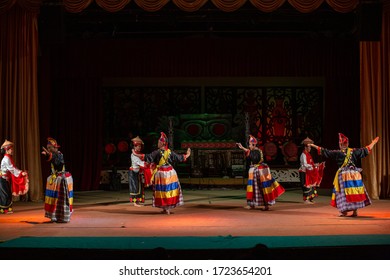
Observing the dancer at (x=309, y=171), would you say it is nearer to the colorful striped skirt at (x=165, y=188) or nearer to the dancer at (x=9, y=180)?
the colorful striped skirt at (x=165, y=188)

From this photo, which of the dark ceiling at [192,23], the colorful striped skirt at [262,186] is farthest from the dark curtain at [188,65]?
the colorful striped skirt at [262,186]

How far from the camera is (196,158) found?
40.2ft

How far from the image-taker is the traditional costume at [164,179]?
8.31 meters

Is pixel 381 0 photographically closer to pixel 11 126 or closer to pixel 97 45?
pixel 97 45

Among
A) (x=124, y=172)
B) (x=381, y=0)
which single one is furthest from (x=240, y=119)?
(x=381, y=0)

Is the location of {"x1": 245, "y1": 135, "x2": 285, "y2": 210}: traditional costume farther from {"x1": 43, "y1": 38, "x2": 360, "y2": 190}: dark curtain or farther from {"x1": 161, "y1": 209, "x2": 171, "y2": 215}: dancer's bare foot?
{"x1": 43, "y1": 38, "x2": 360, "y2": 190}: dark curtain

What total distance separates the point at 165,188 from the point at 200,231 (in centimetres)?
155

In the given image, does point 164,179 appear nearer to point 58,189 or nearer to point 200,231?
point 58,189

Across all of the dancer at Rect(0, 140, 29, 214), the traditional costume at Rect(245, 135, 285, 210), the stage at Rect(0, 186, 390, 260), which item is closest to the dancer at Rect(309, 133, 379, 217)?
the stage at Rect(0, 186, 390, 260)

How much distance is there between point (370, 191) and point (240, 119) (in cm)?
321

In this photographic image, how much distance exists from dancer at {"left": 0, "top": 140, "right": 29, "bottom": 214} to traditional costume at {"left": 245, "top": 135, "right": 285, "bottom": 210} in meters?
3.16

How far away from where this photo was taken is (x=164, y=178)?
326 inches

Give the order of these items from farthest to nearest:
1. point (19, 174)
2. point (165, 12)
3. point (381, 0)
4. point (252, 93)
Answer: point (252, 93) → point (165, 12) → point (381, 0) → point (19, 174)

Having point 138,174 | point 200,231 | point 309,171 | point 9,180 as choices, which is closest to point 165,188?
point 138,174
